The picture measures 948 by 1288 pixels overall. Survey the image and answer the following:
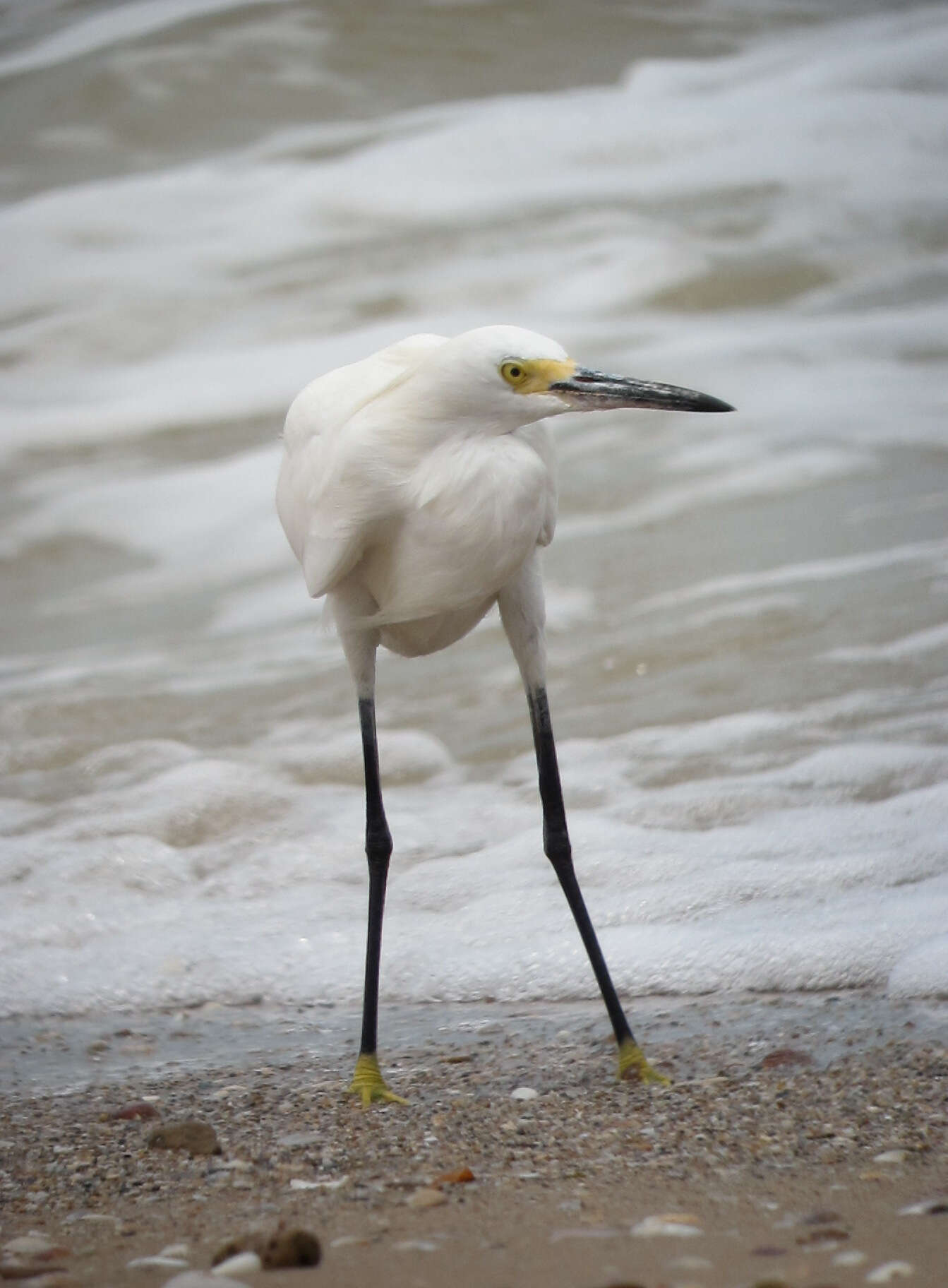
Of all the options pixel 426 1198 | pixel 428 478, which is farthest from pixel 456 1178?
pixel 428 478

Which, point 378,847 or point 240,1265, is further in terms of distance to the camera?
point 378,847

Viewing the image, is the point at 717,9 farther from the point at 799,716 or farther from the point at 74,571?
the point at 799,716

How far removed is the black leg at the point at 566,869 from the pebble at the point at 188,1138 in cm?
69

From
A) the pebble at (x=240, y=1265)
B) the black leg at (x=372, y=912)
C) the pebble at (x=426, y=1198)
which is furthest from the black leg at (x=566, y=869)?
the pebble at (x=240, y=1265)

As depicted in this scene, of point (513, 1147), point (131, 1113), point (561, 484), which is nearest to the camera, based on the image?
point (513, 1147)

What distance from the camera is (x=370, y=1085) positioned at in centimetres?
249

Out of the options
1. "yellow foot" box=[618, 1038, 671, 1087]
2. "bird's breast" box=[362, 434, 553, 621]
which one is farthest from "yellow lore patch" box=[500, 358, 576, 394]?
"yellow foot" box=[618, 1038, 671, 1087]

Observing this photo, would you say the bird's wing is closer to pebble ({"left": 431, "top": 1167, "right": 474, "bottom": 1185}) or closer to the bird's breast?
the bird's breast

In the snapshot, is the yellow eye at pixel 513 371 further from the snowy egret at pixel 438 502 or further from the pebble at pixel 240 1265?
the pebble at pixel 240 1265

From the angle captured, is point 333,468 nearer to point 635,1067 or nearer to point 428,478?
point 428,478

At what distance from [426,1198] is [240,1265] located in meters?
0.30

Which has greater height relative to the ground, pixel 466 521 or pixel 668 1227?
pixel 466 521

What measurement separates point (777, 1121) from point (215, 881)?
187 centimetres

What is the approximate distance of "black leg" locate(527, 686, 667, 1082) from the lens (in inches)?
99.0
